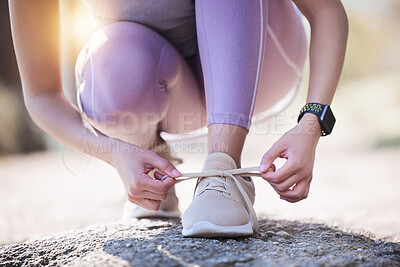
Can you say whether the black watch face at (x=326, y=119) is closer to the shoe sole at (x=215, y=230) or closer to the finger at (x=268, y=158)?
the finger at (x=268, y=158)

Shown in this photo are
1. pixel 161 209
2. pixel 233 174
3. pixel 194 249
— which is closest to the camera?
pixel 194 249

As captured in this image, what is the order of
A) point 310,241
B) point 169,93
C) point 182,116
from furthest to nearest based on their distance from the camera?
point 182,116, point 169,93, point 310,241

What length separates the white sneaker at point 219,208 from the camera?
796mm

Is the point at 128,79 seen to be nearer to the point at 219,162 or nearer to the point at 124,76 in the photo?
the point at 124,76

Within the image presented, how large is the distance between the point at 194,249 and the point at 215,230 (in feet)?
0.19

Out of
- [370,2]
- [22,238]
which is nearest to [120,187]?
[22,238]

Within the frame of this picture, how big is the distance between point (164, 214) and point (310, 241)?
479mm

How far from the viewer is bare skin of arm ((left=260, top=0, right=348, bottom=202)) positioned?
820 millimetres

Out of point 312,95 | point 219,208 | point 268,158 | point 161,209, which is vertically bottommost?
point 161,209

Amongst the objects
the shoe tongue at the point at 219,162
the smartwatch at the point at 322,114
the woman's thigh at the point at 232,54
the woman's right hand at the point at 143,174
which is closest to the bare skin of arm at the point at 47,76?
the woman's right hand at the point at 143,174

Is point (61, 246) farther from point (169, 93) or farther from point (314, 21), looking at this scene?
point (314, 21)

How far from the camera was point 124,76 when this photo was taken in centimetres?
105

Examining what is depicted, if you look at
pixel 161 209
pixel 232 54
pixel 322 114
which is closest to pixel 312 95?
pixel 322 114

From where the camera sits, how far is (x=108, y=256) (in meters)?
0.78
